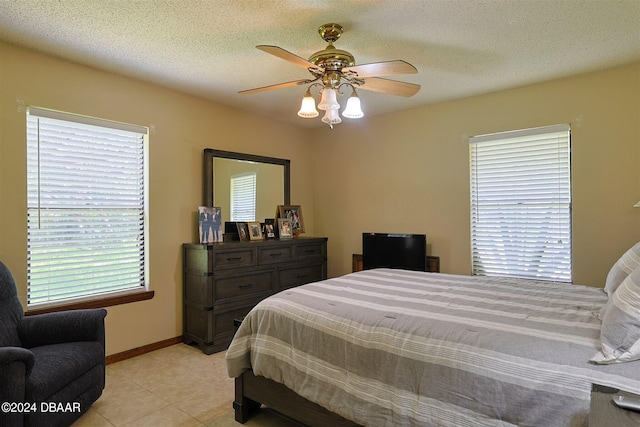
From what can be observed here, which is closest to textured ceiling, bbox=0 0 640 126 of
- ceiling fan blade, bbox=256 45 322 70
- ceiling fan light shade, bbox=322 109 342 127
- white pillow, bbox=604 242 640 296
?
ceiling fan blade, bbox=256 45 322 70

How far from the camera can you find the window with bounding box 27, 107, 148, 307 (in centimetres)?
281

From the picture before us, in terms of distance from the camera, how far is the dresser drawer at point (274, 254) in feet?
12.7

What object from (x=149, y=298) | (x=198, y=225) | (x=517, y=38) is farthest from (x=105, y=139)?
(x=517, y=38)

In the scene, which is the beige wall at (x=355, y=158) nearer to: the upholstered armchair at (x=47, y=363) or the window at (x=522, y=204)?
the window at (x=522, y=204)

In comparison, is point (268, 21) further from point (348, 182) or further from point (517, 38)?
point (348, 182)

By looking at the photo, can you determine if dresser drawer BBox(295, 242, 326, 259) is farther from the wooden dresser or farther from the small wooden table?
the small wooden table

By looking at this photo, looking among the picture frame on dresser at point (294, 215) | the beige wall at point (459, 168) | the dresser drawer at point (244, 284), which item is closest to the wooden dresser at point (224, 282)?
the dresser drawer at point (244, 284)

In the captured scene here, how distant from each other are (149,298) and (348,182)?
2.73 metres

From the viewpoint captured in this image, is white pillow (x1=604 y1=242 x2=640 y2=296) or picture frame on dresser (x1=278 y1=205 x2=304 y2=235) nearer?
white pillow (x1=604 y1=242 x2=640 y2=296)

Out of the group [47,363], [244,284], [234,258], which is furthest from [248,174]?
[47,363]

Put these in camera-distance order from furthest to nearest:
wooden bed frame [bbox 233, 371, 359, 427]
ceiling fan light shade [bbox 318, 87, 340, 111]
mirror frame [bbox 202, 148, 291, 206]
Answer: mirror frame [bbox 202, 148, 291, 206] → ceiling fan light shade [bbox 318, 87, 340, 111] → wooden bed frame [bbox 233, 371, 359, 427]

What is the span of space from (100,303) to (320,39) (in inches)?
110

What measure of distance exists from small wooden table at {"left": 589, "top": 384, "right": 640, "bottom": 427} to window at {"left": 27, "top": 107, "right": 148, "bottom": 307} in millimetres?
3435

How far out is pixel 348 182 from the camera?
15.8 feet
